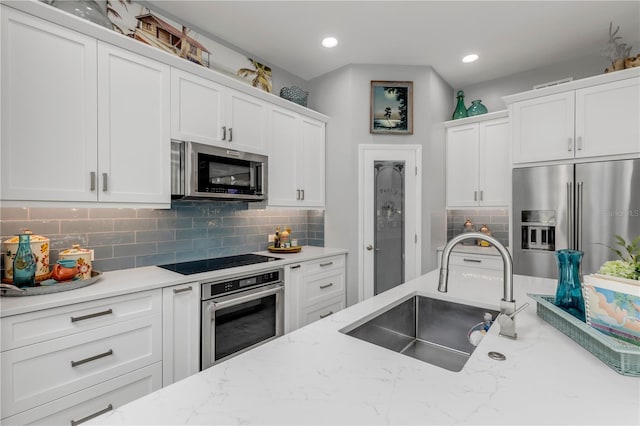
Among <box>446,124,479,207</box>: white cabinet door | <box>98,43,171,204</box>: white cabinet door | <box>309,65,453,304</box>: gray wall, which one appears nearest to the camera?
<box>98,43,171,204</box>: white cabinet door

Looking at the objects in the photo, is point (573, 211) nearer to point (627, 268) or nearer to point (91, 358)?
point (627, 268)

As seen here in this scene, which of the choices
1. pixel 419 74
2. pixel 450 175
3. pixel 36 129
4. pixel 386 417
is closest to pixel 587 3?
pixel 419 74

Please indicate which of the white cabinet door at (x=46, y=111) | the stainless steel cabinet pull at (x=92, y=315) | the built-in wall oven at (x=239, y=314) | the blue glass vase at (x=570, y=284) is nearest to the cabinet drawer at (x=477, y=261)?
the built-in wall oven at (x=239, y=314)

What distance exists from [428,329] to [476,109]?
2.95m

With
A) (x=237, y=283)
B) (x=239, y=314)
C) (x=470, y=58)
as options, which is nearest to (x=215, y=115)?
(x=237, y=283)

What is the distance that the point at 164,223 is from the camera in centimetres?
234

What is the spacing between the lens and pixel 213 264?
232 centimetres

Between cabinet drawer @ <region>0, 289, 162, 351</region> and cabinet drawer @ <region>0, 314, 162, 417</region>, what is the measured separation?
3 centimetres

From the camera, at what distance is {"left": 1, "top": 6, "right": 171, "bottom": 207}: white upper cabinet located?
1453 millimetres

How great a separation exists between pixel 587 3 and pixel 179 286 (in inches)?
A: 139

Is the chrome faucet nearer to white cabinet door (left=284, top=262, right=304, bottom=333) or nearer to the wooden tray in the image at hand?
white cabinet door (left=284, top=262, right=304, bottom=333)

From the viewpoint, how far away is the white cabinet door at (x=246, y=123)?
244cm

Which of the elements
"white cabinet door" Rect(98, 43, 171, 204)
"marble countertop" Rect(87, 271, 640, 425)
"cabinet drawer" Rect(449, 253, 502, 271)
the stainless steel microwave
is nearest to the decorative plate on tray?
"white cabinet door" Rect(98, 43, 171, 204)

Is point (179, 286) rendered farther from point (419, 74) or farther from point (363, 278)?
point (419, 74)
